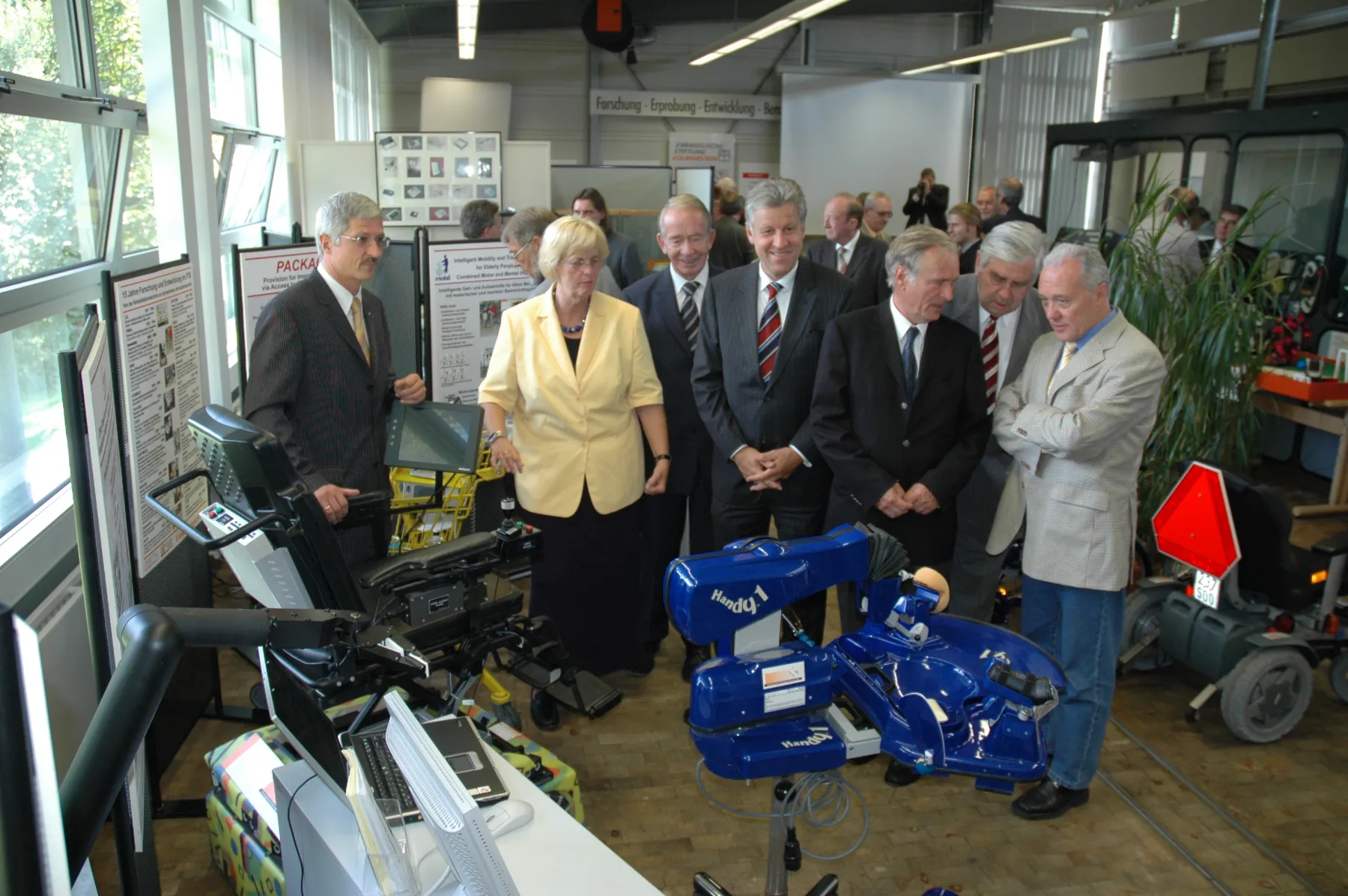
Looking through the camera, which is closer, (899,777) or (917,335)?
(917,335)

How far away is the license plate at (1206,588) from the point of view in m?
3.20

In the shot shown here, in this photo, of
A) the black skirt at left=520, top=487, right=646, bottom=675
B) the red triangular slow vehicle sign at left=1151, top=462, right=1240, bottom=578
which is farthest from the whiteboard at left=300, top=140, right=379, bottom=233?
the red triangular slow vehicle sign at left=1151, top=462, right=1240, bottom=578

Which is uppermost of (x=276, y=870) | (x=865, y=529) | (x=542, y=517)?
(x=865, y=529)

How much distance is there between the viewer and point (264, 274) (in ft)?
12.6

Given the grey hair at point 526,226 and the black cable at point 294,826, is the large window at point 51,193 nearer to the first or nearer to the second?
the grey hair at point 526,226

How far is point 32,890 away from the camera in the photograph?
0.51m

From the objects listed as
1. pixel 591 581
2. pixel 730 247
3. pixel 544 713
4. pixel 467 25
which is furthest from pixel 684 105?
pixel 544 713

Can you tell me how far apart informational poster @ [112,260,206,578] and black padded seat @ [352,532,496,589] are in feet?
2.59

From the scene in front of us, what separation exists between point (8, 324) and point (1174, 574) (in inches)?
155

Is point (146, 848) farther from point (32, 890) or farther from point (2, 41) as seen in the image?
point (2, 41)

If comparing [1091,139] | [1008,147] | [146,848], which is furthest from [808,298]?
[1008,147]

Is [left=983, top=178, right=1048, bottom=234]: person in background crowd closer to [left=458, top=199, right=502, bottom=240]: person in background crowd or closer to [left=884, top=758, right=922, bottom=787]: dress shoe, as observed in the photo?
[left=458, top=199, right=502, bottom=240]: person in background crowd

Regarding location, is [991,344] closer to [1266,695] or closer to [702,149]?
[1266,695]

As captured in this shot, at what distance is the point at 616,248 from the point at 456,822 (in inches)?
185
